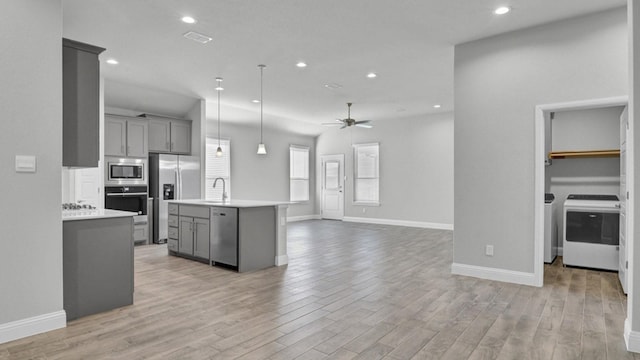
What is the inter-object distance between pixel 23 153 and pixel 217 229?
260 cm

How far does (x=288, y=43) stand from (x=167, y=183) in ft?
13.2

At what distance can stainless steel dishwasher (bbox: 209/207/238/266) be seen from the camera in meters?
4.84

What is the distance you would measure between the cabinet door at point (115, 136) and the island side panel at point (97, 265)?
3.72m

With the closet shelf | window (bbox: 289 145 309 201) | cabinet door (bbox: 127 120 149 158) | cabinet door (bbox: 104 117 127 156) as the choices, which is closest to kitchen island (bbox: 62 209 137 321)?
cabinet door (bbox: 104 117 127 156)

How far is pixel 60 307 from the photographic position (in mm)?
2957

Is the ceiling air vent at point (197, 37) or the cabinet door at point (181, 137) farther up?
the ceiling air vent at point (197, 37)

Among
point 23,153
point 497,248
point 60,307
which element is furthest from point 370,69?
point 60,307

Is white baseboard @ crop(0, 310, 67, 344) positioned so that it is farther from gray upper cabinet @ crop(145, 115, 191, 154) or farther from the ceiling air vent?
gray upper cabinet @ crop(145, 115, 191, 154)

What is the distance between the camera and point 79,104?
327 centimetres

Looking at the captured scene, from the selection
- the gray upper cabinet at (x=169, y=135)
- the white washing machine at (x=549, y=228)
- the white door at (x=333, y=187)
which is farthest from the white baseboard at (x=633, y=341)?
the white door at (x=333, y=187)

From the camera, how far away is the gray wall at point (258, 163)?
921 centimetres

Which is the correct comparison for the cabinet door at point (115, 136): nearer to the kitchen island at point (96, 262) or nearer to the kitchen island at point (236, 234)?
the kitchen island at point (236, 234)

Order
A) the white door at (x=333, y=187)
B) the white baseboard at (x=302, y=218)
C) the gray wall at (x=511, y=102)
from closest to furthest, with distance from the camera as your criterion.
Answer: the gray wall at (x=511, y=102)
the white baseboard at (x=302, y=218)
the white door at (x=333, y=187)

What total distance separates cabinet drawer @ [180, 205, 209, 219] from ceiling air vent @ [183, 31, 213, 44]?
226cm
